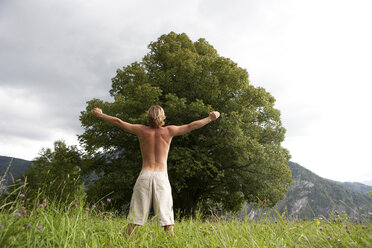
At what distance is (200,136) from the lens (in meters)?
15.6

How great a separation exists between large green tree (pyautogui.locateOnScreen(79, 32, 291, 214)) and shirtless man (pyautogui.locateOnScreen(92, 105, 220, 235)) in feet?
30.1

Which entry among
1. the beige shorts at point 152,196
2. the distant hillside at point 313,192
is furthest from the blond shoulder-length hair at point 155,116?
the distant hillside at point 313,192

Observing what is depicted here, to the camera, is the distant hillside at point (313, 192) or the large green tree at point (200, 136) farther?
the distant hillside at point (313, 192)

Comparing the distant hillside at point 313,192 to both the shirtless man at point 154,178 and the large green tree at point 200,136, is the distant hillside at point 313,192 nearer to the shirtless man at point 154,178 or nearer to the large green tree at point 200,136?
the large green tree at point 200,136

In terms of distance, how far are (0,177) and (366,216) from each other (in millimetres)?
4304

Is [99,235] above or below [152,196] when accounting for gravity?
below

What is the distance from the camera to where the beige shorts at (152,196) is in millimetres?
4141

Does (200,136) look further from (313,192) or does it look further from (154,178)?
(313,192)

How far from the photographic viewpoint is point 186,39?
62.6ft

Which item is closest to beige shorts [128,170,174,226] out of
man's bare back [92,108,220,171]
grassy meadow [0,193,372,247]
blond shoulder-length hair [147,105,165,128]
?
man's bare back [92,108,220,171]

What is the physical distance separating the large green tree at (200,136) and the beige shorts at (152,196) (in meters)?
9.44

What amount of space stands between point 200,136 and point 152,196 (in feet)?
37.4

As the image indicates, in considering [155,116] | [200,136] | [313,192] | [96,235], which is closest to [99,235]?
[96,235]

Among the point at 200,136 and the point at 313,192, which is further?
the point at 313,192
